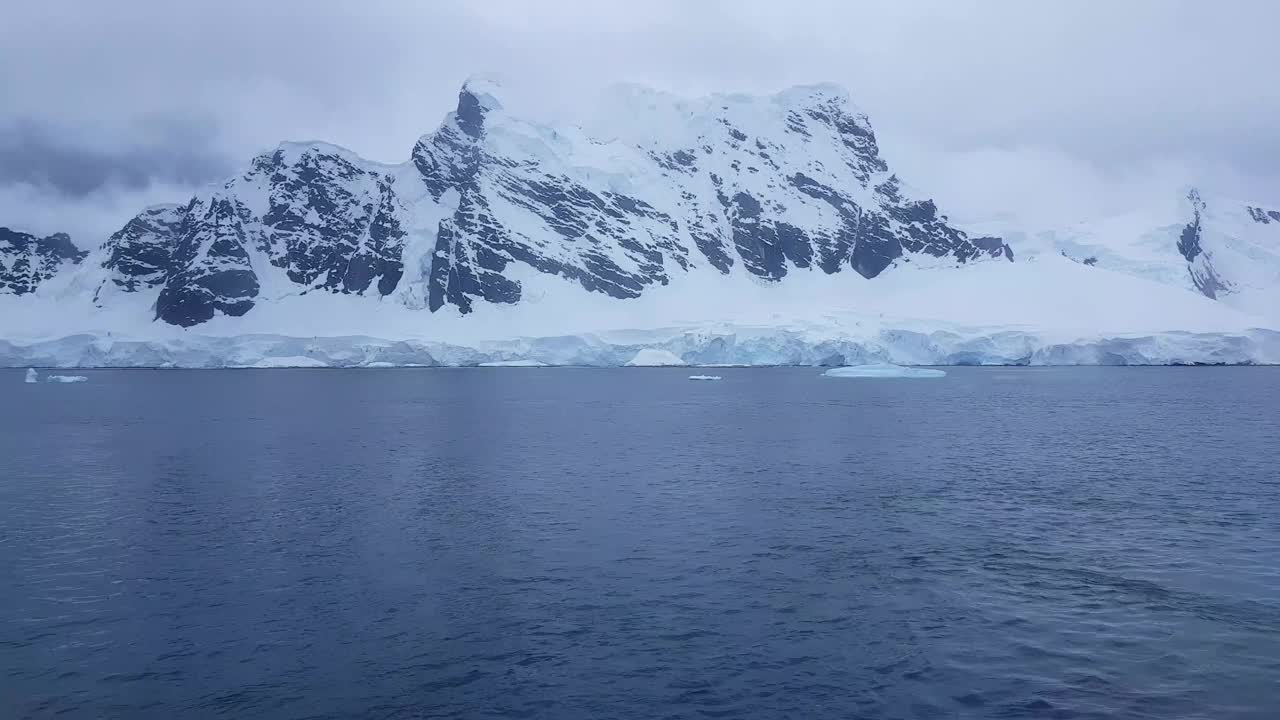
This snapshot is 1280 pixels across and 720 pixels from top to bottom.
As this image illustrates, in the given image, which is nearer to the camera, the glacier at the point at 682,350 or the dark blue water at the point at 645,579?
the dark blue water at the point at 645,579

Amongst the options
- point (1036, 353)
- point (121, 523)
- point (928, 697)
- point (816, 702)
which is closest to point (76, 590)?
point (121, 523)

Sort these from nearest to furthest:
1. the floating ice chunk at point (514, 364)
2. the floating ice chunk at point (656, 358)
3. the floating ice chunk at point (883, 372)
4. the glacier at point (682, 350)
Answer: the floating ice chunk at point (883, 372), the glacier at point (682, 350), the floating ice chunk at point (656, 358), the floating ice chunk at point (514, 364)

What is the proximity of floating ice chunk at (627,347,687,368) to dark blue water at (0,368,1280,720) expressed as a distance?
3595 inches

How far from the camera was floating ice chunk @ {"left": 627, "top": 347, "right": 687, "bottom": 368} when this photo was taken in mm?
133625

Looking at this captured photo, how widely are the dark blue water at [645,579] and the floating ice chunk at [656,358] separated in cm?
9131

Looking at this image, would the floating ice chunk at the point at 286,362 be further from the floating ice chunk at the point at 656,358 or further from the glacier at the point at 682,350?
the floating ice chunk at the point at 656,358

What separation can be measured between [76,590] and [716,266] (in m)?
183

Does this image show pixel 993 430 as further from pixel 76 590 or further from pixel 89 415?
pixel 89 415

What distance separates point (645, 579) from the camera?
61.2ft

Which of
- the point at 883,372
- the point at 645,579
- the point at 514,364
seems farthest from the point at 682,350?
the point at 645,579

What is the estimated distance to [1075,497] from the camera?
27094mm

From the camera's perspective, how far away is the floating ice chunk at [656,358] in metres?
134

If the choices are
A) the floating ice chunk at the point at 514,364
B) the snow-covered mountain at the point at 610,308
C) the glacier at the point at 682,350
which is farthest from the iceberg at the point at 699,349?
the floating ice chunk at the point at 514,364

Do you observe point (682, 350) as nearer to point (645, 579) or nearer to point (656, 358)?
point (656, 358)
